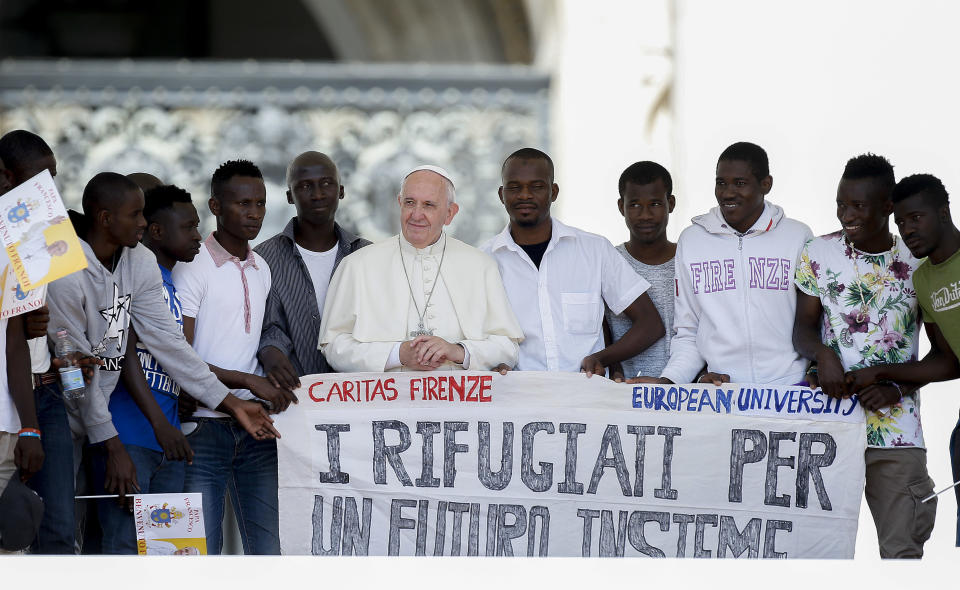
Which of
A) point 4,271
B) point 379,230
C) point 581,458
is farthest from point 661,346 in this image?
point 379,230

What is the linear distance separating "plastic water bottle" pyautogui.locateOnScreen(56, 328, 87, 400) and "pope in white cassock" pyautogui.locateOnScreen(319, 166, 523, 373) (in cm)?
117

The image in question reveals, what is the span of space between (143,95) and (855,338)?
8.46 metres

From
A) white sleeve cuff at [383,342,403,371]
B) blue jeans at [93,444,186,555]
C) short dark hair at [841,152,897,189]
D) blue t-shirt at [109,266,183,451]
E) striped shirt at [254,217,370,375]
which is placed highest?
short dark hair at [841,152,897,189]

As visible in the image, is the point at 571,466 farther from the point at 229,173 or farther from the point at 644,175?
the point at 229,173

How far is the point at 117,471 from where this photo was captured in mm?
6098

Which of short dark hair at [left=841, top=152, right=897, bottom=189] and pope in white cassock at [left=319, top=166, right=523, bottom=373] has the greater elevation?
short dark hair at [left=841, top=152, right=897, bottom=189]

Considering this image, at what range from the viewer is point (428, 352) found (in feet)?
20.8

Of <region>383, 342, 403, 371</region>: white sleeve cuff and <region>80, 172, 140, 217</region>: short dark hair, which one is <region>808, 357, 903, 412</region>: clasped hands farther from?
<region>80, 172, 140, 217</region>: short dark hair

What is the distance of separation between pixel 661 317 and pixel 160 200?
2.38m

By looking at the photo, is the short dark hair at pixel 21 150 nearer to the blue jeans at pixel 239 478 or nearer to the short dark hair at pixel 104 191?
the short dark hair at pixel 104 191

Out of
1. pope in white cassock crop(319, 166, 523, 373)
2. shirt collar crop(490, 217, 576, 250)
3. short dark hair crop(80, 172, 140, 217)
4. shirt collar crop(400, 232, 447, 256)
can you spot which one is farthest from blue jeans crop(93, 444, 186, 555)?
shirt collar crop(490, 217, 576, 250)

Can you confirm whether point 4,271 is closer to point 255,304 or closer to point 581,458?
point 255,304

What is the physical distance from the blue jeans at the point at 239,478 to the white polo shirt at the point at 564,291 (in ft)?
4.16

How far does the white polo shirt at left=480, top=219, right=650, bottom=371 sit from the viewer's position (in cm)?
670
